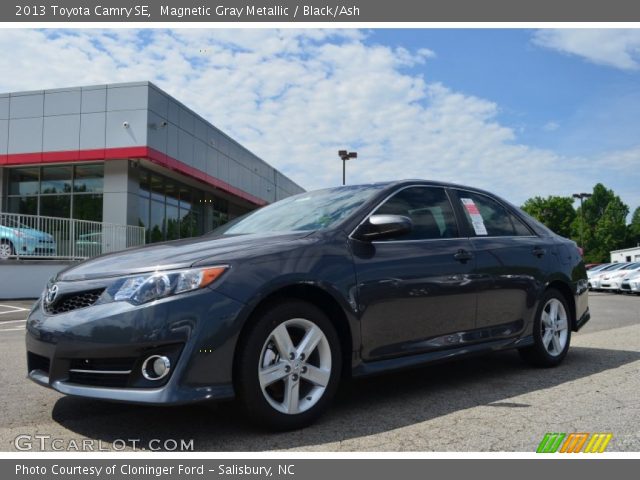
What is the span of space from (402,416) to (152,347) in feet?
5.25

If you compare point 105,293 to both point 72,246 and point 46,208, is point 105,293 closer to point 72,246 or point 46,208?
point 72,246

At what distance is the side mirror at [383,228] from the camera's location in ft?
12.2

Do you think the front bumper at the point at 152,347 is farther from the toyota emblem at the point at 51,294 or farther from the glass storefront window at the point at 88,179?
the glass storefront window at the point at 88,179

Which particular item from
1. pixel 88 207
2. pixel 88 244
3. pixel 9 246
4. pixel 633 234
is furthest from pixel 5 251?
pixel 633 234

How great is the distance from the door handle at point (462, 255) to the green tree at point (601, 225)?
3005 inches

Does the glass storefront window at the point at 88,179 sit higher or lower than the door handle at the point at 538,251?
higher

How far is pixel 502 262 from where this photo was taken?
185 inches

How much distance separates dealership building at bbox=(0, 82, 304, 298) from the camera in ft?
64.3

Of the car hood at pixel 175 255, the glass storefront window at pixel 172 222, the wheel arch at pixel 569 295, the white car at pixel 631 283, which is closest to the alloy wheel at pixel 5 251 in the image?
the glass storefront window at pixel 172 222

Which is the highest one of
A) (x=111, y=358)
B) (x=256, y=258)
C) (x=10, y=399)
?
(x=256, y=258)

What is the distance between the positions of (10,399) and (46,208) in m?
19.0

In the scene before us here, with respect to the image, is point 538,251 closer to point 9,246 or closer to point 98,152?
point 9,246
